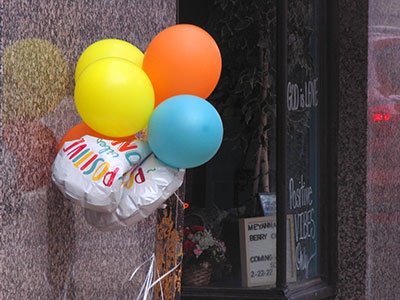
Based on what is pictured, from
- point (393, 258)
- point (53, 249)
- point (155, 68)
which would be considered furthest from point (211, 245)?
point (155, 68)

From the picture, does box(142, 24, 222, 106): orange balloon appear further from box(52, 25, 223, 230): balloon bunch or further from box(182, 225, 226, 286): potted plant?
box(182, 225, 226, 286): potted plant

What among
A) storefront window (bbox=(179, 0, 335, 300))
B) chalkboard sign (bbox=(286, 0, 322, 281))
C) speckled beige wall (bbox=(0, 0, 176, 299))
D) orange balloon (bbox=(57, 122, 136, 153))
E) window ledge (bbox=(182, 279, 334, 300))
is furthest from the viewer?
chalkboard sign (bbox=(286, 0, 322, 281))

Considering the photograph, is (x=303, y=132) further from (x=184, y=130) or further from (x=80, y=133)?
(x=184, y=130)

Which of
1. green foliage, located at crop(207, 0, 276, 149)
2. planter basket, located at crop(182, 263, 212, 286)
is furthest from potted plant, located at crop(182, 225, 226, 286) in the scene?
green foliage, located at crop(207, 0, 276, 149)

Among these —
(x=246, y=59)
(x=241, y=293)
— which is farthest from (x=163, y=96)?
(x=246, y=59)

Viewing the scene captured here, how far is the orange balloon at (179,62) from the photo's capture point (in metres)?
2.28

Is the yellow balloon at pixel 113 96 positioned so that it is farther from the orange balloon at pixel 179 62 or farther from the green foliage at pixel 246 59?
the green foliage at pixel 246 59

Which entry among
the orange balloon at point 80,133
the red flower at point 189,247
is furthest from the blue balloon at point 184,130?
the red flower at point 189,247

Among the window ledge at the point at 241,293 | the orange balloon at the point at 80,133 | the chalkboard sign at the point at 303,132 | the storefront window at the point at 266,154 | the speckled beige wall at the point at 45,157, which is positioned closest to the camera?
the speckled beige wall at the point at 45,157

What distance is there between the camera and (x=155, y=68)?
2.31 m

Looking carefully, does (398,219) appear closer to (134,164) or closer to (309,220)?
(309,220)

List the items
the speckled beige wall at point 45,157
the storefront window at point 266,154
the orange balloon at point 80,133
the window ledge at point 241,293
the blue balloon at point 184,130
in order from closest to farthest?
the blue balloon at point 184,130, the speckled beige wall at point 45,157, the orange balloon at point 80,133, the window ledge at point 241,293, the storefront window at point 266,154

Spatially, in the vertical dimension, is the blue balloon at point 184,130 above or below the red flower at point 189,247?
above

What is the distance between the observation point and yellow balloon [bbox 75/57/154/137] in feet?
7.02
